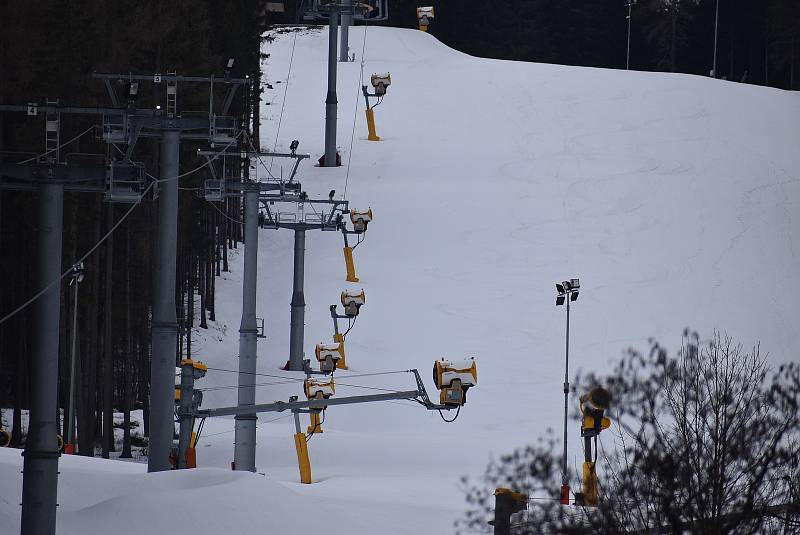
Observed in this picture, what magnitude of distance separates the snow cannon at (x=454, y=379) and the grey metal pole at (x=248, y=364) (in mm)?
4808

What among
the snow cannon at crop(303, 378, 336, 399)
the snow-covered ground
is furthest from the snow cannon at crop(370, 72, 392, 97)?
Result: the snow cannon at crop(303, 378, 336, 399)

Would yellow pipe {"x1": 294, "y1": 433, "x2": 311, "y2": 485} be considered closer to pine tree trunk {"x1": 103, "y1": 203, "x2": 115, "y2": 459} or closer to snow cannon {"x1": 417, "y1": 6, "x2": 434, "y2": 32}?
pine tree trunk {"x1": 103, "y1": 203, "x2": 115, "y2": 459}

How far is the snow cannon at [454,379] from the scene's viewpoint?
1912cm

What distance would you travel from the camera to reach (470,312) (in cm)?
3769

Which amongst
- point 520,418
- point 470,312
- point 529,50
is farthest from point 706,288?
point 529,50

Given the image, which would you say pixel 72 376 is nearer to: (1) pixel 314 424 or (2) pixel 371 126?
(1) pixel 314 424

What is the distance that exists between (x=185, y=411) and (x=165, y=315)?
64.2 inches

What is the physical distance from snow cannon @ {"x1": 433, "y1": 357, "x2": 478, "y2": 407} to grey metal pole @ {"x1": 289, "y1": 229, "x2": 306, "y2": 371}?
13.7 metres

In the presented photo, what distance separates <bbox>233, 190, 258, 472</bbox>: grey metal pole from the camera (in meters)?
22.7

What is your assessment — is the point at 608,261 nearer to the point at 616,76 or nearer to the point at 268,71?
the point at 616,76

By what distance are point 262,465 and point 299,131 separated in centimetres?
3311

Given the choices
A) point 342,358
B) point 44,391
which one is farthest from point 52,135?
point 342,358

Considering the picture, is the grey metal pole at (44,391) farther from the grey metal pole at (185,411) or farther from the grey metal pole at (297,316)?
the grey metal pole at (297,316)

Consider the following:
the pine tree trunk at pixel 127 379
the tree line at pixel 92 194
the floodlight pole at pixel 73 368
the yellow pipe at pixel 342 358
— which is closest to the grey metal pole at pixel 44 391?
the tree line at pixel 92 194
